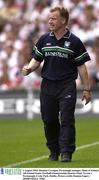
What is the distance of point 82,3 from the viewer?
82.4 feet

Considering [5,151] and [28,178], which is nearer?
[28,178]

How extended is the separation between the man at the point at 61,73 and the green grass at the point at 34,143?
446mm

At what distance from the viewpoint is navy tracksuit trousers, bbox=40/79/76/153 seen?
11.0 meters

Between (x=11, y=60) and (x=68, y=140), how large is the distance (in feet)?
41.7

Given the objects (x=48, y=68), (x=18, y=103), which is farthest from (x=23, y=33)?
(x=48, y=68)

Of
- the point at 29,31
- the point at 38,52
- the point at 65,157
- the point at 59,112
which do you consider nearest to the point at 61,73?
the point at 38,52

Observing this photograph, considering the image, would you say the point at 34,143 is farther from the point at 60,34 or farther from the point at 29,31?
the point at 29,31

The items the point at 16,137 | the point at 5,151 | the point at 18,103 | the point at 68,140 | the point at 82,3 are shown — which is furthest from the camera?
the point at 82,3

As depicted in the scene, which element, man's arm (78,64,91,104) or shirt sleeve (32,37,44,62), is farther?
shirt sleeve (32,37,44,62)

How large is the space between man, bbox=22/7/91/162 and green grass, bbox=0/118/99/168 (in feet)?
1.46

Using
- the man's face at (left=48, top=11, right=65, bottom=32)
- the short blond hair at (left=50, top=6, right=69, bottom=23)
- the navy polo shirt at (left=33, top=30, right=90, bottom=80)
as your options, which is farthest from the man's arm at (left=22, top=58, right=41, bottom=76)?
the short blond hair at (left=50, top=6, right=69, bottom=23)

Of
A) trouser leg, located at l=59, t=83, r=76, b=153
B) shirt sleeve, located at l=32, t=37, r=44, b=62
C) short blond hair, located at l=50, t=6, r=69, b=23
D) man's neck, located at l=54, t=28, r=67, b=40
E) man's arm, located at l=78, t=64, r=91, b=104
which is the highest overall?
short blond hair, located at l=50, t=6, r=69, b=23

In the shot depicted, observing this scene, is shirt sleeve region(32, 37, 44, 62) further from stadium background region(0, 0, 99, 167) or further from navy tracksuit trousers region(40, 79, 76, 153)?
stadium background region(0, 0, 99, 167)

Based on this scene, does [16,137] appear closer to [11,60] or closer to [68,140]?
[68,140]
